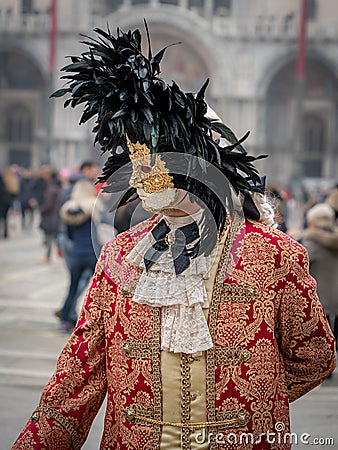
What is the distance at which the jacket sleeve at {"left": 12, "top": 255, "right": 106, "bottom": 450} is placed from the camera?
2.52m

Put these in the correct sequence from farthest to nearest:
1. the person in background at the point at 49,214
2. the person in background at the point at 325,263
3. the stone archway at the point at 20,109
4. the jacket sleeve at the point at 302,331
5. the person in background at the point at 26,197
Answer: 1. the stone archway at the point at 20,109
2. the person in background at the point at 26,197
3. the person in background at the point at 49,214
4. the person in background at the point at 325,263
5. the jacket sleeve at the point at 302,331

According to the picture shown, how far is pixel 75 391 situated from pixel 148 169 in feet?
2.45

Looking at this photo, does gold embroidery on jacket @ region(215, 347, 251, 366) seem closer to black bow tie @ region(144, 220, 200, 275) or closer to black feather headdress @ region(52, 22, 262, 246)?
black bow tie @ region(144, 220, 200, 275)

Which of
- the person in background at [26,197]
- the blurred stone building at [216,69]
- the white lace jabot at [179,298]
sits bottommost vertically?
the person in background at [26,197]

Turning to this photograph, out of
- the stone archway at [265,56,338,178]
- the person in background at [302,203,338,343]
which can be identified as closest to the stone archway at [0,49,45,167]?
the stone archway at [265,56,338,178]

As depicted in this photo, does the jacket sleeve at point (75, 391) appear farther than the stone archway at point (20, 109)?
No

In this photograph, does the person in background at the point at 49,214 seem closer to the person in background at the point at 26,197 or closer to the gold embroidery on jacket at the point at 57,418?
the person in background at the point at 26,197

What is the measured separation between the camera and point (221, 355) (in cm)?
247

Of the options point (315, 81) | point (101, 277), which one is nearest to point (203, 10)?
point (315, 81)

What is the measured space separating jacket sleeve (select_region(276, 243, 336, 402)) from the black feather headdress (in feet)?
0.94

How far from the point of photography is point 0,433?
15.6ft

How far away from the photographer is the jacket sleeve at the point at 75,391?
2520 mm

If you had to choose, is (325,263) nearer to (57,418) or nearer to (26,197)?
(57,418)

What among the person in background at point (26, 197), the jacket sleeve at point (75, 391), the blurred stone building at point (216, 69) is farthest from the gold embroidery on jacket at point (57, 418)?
the blurred stone building at point (216, 69)
